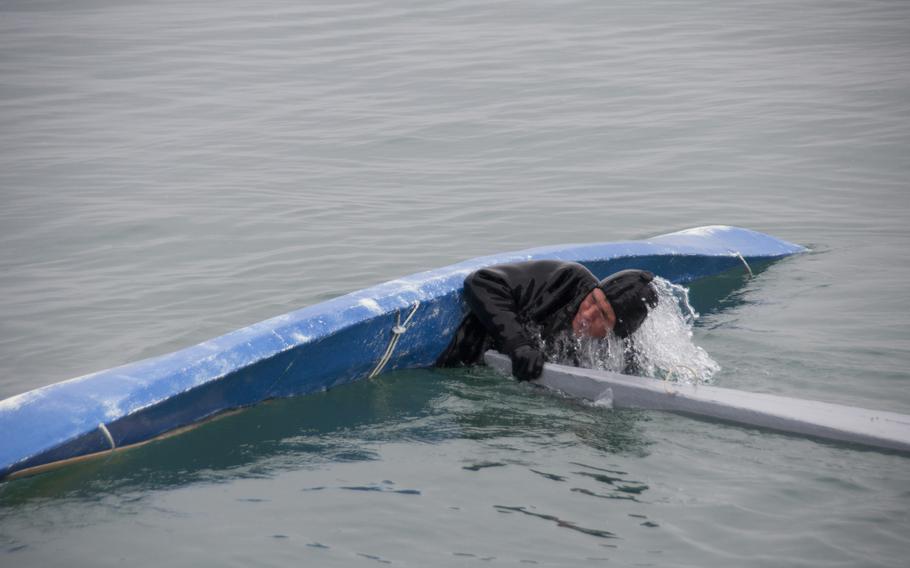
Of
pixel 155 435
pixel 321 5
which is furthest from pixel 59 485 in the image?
pixel 321 5

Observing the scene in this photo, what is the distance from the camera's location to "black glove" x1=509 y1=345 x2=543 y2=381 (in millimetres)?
6027

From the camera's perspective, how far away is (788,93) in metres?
14.2

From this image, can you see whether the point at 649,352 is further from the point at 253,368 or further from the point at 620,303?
the point at 253,368

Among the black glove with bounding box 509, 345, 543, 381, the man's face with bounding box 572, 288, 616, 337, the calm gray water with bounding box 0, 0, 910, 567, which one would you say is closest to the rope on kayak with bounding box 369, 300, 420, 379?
the calm gray water with bounding box 0, 0, 910, 567

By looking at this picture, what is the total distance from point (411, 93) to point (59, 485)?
35.6 feet

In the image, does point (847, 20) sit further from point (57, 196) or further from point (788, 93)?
point (57, 196)

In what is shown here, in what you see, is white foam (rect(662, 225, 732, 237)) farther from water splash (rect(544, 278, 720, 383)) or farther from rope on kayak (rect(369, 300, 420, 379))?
rope on kayak (rect(369, 300, 420, 379))

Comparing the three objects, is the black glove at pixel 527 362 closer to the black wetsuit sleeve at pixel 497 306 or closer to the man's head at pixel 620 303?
the black wetsuit sleeve at pixel 497 306

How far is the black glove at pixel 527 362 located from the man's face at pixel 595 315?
0.29 m

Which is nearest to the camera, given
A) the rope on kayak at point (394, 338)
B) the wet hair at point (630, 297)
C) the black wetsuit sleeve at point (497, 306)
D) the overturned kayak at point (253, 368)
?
the overturned kayak at point (253, 368)

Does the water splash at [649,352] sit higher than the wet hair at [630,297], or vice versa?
the wet hair at [630,297]

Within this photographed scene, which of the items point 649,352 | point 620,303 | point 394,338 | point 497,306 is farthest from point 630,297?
point 394,338

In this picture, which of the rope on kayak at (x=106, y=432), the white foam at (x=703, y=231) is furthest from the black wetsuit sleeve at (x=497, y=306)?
the white foam at (x=703, y=231)

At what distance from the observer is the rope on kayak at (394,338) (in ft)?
20.7
